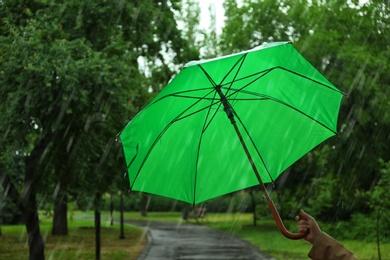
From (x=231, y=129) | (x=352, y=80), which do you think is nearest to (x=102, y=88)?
(x=231, y=129)

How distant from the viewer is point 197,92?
202 inches

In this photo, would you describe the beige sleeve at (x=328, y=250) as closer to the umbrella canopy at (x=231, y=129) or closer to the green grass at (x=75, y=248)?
the umbrella canopy at (x=231, y=129)

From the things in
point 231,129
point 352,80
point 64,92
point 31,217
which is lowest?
point 31,217

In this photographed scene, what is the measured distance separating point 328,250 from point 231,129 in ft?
9.20

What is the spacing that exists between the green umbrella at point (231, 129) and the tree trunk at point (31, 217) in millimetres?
11116

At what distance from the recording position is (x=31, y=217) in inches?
623

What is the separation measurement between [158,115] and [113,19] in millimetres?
11082

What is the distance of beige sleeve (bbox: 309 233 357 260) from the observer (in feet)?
8.78

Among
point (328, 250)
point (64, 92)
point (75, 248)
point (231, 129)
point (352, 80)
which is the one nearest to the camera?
point (328, 250)

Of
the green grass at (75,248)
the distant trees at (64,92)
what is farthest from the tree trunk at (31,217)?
the green grass at (75,248)

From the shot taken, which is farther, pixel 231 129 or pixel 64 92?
pixel 64 92

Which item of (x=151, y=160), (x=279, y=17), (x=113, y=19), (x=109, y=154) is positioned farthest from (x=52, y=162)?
(x=279, y=17)

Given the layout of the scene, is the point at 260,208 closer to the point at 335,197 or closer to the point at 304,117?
the point at 335,197

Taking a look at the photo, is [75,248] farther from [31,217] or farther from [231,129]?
[231,129]
